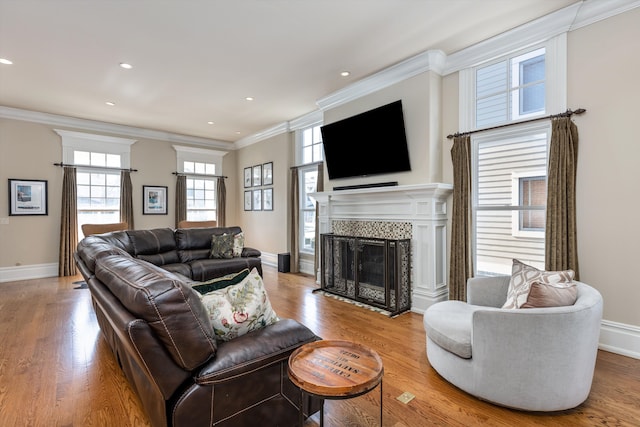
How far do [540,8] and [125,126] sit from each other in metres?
7.14

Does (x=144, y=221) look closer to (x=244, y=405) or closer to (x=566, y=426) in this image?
(x=244, y=405)

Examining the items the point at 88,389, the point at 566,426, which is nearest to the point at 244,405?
the point at 88,389

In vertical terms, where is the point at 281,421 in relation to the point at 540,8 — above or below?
below

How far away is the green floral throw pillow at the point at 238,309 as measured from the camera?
1.62 m

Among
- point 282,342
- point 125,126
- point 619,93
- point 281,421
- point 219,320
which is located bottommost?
point 281,421

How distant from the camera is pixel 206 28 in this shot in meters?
3.09

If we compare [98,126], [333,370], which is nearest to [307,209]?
[98,126]

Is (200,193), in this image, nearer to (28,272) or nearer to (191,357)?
(28,272)

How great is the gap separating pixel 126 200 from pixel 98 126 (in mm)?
1559

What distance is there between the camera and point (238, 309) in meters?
1.68

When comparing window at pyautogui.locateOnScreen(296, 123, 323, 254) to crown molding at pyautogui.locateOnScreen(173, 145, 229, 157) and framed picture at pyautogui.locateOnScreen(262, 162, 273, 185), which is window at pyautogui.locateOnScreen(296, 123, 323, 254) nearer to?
framed picture at pyautogui.locateOnScreen(262, 162, 273, 185)

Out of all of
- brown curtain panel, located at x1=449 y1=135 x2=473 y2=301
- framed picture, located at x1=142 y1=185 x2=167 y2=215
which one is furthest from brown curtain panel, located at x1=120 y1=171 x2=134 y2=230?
brown curtain panel, located at x1=449 y1=135 x2=473 y2=301

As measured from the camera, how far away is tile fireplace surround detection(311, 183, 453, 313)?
3.72 metres

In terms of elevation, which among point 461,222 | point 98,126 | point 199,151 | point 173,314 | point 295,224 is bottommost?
point 173,314
